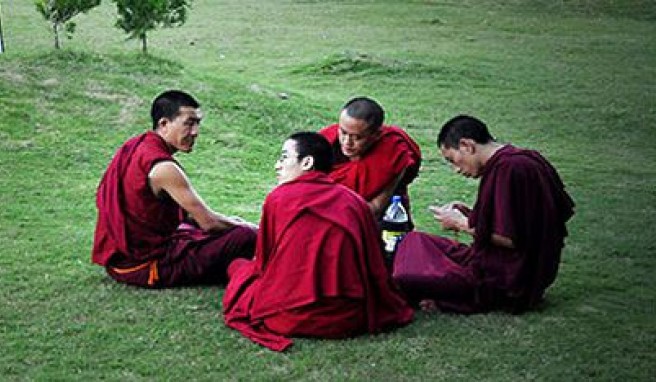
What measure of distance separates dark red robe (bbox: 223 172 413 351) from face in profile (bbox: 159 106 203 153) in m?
0.92

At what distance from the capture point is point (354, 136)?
6.10 metres

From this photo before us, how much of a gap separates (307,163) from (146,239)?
118 cm

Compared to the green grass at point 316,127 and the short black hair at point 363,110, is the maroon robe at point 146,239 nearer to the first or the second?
the green grass at point 316,127

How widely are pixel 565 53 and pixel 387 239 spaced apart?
438 inches

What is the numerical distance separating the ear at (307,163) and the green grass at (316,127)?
942mm

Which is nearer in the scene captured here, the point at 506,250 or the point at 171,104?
the point at 506,250

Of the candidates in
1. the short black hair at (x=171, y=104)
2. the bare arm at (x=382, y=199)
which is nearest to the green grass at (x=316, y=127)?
the bare arm at (x=382, y=199)

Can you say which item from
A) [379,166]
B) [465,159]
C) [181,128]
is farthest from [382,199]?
[181,128]

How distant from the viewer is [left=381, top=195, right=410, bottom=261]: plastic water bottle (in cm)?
643

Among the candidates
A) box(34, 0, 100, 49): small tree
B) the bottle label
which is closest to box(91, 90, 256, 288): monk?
the bottle label

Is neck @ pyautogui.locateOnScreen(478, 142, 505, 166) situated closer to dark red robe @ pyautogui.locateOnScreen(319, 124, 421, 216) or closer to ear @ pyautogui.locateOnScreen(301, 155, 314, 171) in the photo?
dark red robe @ pyautogui.locateOnScreen(319, 124, 421, 216)

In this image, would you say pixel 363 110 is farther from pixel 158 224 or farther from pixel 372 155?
pixel 158 224

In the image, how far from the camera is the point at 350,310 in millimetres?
5273

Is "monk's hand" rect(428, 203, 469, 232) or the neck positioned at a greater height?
the neck
